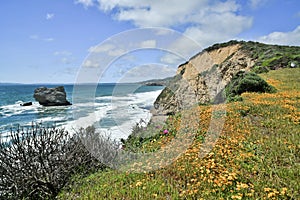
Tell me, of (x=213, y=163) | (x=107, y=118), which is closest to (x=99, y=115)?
(x=107, y=118)

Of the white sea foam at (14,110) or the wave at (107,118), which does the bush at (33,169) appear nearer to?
the wave at (107,118)

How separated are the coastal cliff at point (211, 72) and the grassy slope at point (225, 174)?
6.65 meters

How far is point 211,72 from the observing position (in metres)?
31.1

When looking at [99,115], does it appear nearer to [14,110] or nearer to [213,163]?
[213,163]

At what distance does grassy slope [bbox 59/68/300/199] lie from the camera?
494cm

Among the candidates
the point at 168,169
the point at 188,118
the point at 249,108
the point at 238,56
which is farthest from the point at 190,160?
the point at 238,56

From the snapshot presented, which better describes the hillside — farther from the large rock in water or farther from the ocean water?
the large rock in water

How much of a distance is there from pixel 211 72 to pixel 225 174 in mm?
26875

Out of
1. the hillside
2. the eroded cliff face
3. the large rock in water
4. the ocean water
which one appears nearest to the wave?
the ocean water

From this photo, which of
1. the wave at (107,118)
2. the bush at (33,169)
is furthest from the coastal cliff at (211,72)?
the bush at (33,169)

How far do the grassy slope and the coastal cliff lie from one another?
6650 millimetres

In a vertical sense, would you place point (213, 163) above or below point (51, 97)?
above

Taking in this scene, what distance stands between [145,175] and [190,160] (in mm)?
1347

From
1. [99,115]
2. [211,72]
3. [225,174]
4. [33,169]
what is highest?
[211,72]
